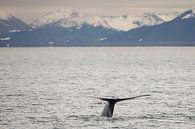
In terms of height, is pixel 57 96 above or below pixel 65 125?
above

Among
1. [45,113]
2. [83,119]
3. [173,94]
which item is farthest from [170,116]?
[173,94]

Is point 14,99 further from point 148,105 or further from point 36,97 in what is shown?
point 148,105

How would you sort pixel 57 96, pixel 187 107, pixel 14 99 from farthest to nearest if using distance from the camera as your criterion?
pixel 57 96 < pixel 14 99 < pixel 187 107

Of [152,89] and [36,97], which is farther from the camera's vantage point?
[152,89]

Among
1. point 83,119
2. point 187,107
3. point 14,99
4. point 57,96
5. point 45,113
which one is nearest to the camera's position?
point 83,119

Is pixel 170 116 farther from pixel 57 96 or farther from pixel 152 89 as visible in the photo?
pixel 152 89

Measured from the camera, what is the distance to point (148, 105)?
44.7m

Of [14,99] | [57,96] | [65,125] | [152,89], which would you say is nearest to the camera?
[65,125]

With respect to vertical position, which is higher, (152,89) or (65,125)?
(152,89)

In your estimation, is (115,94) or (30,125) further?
(115,94)

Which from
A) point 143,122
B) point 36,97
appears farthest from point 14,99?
point 143,122

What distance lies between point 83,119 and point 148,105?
929 cm

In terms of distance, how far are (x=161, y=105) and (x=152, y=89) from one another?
51.3 ft

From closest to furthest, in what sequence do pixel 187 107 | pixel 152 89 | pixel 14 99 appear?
pixel 187 107, pixel 14 99, pixel 152 89
